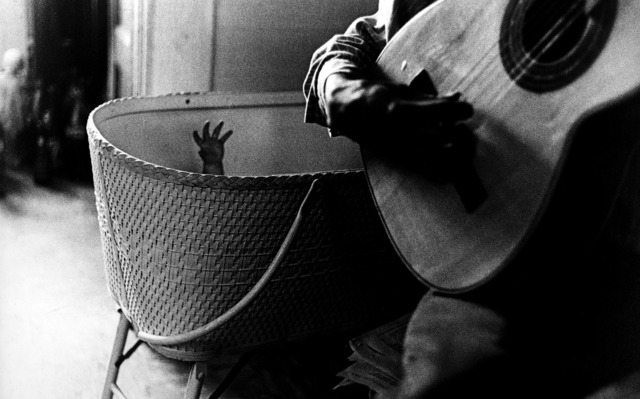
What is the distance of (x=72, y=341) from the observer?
5.49 feet

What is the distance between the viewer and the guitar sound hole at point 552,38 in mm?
690

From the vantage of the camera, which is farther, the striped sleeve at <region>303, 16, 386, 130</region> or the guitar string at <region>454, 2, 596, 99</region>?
the striped sleeve at <region>303, 16, 386, 130</region>

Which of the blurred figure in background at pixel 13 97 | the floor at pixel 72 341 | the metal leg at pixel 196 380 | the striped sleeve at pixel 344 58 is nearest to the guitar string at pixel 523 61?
the striped sleeve at pixel 344 58

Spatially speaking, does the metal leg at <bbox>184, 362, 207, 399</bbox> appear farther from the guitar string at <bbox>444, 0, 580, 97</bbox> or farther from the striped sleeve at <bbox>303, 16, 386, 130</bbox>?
the guitar string at <bbox>444, 0, 580, 97</bbox>

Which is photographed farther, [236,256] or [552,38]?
[236,256]

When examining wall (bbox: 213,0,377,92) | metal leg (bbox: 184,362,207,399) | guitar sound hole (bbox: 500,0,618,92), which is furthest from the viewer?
wall (bbox: 213,0,377,92)

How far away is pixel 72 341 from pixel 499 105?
1.26 meters

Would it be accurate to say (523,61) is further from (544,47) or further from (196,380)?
(196,380)

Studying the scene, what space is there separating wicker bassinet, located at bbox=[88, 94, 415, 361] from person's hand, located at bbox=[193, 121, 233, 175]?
0.22m

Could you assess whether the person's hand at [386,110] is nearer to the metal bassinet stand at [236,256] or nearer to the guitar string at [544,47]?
the guitar string at [544,47]

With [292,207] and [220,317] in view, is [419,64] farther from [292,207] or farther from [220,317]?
[220,317]

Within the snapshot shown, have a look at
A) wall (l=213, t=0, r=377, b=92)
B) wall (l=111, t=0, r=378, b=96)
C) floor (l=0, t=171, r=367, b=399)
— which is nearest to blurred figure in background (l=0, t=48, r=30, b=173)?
floor (l=0, t=171, r=367, b=399)

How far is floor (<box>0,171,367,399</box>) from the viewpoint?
60.6 inches

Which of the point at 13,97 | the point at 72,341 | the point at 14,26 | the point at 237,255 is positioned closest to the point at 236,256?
the point at 237,255
